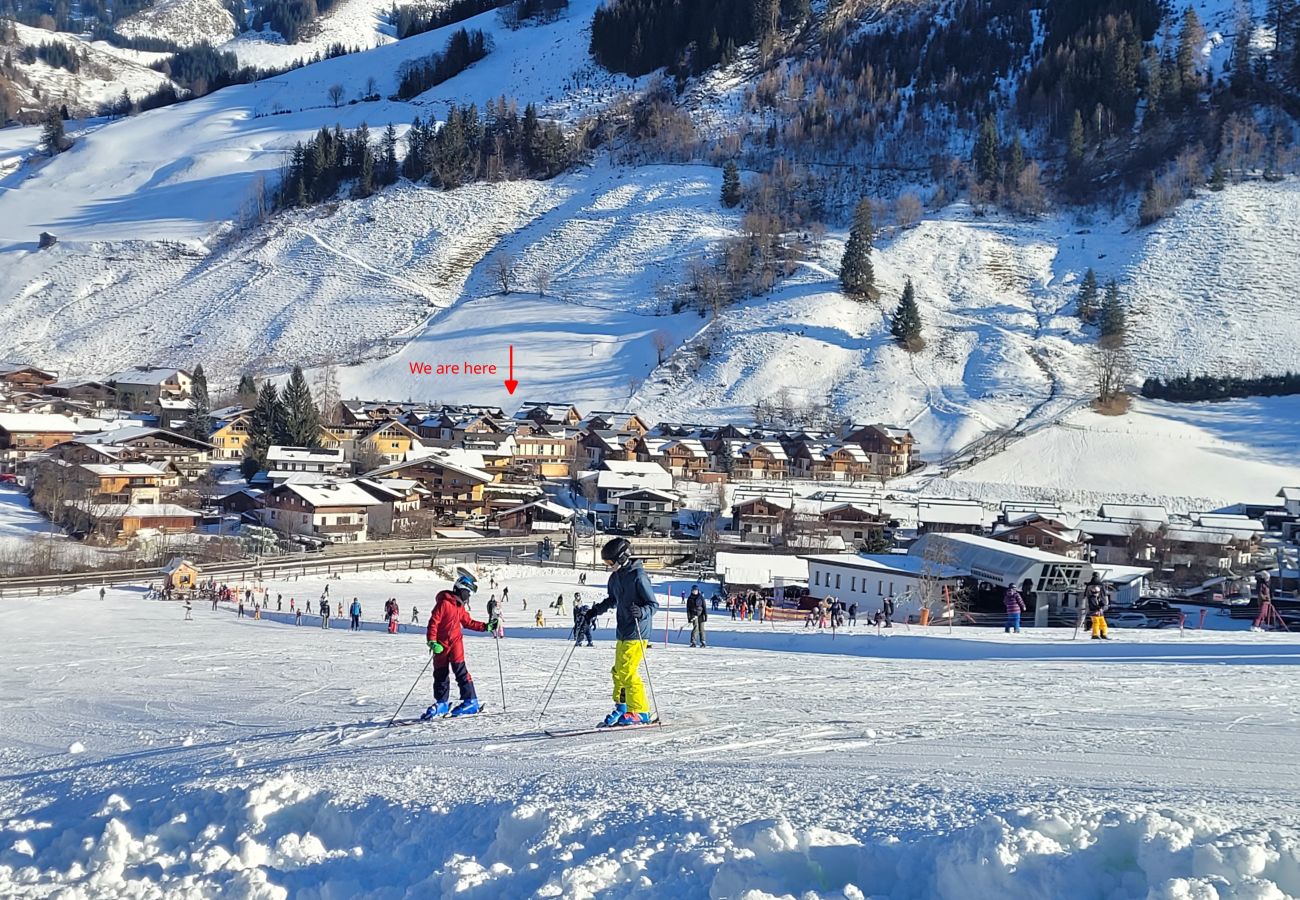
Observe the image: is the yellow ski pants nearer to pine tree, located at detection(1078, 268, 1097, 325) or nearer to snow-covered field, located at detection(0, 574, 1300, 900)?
snow-covered field, located at detection(0, 574, 1300, 900)

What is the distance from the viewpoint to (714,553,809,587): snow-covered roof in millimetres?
32281

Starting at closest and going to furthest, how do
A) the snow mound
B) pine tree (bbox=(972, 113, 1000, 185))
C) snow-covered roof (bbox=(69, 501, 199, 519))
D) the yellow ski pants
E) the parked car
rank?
the snow mound < the yellow ski pants < the parked car < snow-covered roof (bbox=(69, 501, 199, 519)) < pine tree (bbox=(972, 113, 1000, 185))

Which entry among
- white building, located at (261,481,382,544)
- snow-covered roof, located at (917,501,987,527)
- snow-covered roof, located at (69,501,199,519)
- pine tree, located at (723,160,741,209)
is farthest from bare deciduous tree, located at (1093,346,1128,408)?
snow-covered roof, located at (69,501,199,519)

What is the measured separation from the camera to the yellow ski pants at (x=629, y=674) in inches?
290

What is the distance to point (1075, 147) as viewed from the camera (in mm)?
86375

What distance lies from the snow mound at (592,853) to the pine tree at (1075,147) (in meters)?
91.5

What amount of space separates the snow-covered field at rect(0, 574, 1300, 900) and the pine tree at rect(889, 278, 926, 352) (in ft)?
189

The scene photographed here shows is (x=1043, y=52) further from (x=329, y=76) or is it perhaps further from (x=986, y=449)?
(x=329, y=76)

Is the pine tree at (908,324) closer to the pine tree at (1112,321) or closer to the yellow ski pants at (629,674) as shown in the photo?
the pine tree at (1112,321)

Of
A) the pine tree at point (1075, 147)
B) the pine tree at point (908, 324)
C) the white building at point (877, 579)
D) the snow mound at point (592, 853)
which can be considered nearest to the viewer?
the snow mound at point (592, 853)

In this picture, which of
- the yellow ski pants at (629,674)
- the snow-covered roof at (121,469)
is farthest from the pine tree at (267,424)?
the yellow ski pants at (629,674)

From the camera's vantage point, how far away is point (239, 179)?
10975cm

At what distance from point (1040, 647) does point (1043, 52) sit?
103m

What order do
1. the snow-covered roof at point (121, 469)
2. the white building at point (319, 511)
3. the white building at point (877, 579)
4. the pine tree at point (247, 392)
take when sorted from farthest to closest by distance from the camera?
1. the pine tree at point (247, 392)
2. the snow-covered roof at point (121, 469)
3. the white building at point (319, 511)
4. the white building at point (877, 579)
